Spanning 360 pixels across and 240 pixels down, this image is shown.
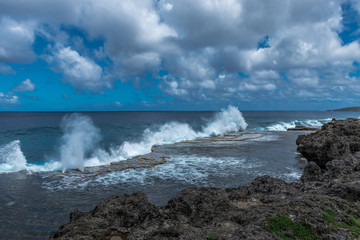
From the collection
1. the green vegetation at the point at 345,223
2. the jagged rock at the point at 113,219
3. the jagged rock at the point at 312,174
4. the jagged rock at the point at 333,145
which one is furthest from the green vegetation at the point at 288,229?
the jagged rock at the point at 333,145

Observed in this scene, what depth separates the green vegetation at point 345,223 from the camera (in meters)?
6.00

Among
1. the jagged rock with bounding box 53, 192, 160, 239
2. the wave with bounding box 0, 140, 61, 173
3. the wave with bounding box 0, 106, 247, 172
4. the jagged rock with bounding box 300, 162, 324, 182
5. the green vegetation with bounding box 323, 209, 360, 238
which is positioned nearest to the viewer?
the green vegetation with bounding box 323, 209, 360, 238

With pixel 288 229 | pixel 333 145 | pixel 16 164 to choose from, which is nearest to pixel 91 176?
pixel 16 164

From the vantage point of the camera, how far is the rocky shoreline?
5727 mm

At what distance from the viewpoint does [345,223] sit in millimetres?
6383

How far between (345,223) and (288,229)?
1984mm

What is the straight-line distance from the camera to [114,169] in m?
16.8

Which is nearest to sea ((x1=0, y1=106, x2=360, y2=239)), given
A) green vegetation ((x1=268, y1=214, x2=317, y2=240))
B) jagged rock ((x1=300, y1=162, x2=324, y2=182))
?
jagged rock ((x1=300, y1=162, x2=324, y2=182))

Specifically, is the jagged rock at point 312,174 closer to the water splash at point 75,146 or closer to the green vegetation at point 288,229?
the green vegetation at point 288,229

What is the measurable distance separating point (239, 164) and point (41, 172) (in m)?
14.2

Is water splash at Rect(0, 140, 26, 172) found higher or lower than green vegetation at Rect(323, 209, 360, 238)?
lower

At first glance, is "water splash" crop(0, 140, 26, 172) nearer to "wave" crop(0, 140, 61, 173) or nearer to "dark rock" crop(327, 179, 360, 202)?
"wave" crop(0, 140, 61, 173)

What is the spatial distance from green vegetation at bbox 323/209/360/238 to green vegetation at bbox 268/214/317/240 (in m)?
0.94

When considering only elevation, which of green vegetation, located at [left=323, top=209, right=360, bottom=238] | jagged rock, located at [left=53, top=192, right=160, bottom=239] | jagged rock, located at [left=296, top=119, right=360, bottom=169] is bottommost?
jagged rock, located at [left=53, top=192, right=160, bottom=239]
